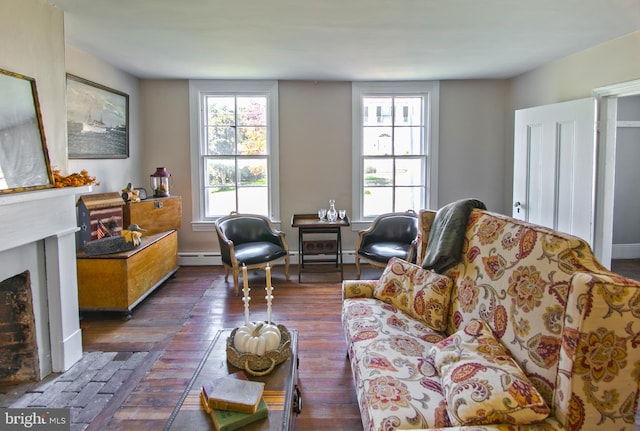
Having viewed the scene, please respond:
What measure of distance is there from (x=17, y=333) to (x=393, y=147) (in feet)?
14.6

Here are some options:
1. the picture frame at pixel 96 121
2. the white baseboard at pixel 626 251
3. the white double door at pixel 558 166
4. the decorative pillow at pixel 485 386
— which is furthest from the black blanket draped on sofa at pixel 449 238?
the white baseboard at pixel 626 251

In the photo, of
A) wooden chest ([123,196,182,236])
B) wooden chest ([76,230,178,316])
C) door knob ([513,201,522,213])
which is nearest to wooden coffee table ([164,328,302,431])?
wooden chest ([76,230,178,316])

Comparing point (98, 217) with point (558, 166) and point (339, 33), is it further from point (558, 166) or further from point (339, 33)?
point (558, 166)

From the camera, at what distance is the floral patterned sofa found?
52.9 inches

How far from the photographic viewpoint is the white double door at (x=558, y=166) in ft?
12.0

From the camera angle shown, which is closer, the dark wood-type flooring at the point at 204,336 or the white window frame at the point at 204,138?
the dark wood-type flooring at the point at 204,336

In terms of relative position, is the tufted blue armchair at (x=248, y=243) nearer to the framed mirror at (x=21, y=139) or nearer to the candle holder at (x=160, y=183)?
the candle holder at (x=160, y=183)

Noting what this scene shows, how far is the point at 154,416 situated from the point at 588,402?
2105 millimetres

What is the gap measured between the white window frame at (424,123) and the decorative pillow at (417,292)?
8.75 feet

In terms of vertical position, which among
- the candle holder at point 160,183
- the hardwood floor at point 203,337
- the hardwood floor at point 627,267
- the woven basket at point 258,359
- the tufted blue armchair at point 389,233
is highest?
the candle holder at point 160,183

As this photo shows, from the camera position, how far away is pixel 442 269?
242 centimetres

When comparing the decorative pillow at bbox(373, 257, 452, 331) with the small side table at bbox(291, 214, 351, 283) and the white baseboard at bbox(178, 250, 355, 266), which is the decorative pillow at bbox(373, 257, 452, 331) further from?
the white baseboard at bbox(178, 250, 355, 266)

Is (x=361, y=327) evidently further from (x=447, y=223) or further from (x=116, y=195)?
(x=116, y=195)

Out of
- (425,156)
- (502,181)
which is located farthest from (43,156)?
(502,181)
